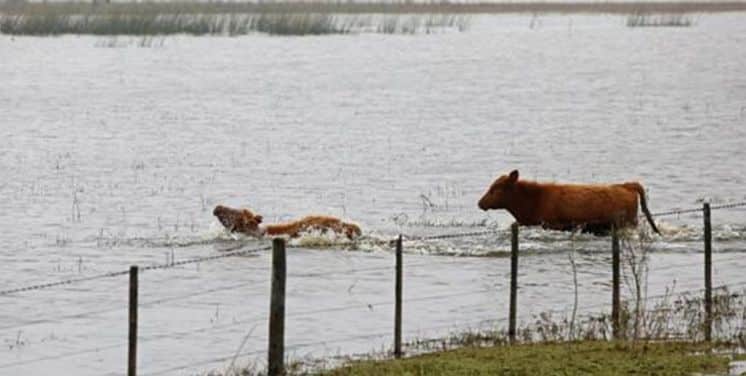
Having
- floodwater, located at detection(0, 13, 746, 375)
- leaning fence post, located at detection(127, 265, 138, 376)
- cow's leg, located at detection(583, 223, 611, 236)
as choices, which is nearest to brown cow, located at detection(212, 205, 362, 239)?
floodwater, located at detection(0, 13, 746, 375)

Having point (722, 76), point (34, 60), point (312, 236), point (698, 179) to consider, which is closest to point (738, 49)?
point (722, 76)

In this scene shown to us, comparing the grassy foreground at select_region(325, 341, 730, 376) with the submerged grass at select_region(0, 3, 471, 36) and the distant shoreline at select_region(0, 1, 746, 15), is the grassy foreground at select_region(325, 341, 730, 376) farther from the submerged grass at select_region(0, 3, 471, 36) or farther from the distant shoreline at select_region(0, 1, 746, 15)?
the distant shoreline at select_region(0, 1, 746, 15)

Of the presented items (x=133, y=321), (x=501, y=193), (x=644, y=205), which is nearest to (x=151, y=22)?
(x=501, y=193)

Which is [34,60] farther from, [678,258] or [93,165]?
[678,258]

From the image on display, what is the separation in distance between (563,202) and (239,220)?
4647 millimetres

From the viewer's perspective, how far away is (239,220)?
88.3 feet

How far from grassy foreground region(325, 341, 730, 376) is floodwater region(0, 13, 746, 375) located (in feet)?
6.73

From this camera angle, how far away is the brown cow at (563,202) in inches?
1029

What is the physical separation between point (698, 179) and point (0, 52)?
58034 millimetres

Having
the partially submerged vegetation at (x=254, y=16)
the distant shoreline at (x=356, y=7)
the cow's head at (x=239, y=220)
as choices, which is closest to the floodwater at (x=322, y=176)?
the cow's head at (x=239, y=220)

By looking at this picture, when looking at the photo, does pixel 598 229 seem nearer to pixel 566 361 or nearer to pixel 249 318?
pixel 249 318

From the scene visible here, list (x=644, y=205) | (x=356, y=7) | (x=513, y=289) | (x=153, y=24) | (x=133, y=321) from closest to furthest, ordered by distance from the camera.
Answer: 1. (x=133, y=321)
2. (x=513, y=289)
3. (x=644, y=205)
4. (x=153, y=24)
5. (x=356, y=7)

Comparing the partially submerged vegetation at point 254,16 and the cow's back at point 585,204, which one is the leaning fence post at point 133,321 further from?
the partially submerged vegetation at point 254,16

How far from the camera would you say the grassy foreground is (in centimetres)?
1453
